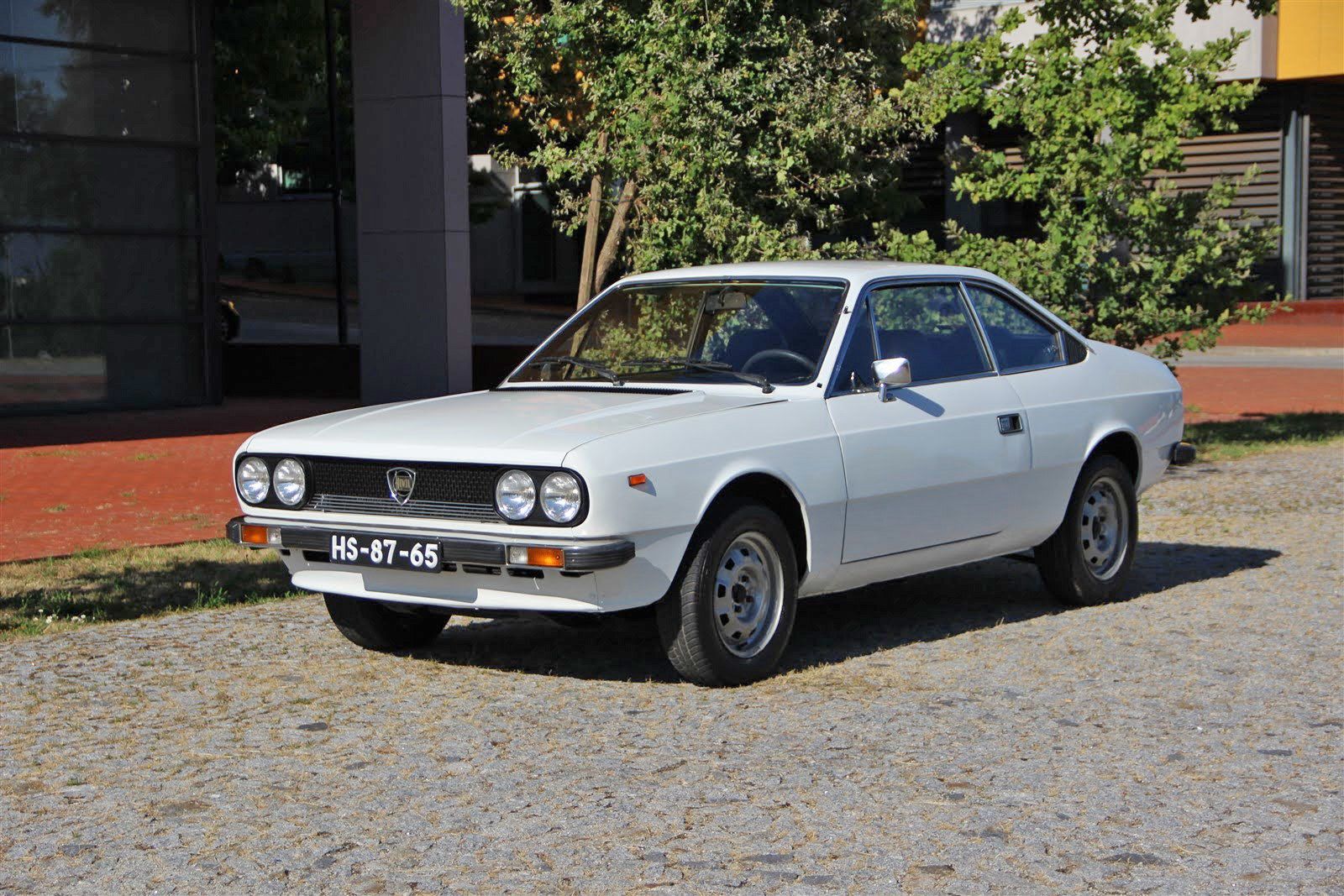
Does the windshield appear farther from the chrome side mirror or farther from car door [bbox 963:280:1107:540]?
car door [bbox 963:280:1107:540]

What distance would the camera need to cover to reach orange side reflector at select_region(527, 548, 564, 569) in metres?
6.16

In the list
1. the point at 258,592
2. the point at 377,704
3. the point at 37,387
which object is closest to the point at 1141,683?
the point at 377,704

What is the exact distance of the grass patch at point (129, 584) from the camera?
8.45m

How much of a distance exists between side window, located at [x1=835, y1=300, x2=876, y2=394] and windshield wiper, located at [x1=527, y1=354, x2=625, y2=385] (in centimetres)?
87

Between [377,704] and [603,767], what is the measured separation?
1235 mm

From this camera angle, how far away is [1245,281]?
47.8 feet

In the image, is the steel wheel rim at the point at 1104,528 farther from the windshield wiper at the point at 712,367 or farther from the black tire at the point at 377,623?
the black tire at the point at 377,623

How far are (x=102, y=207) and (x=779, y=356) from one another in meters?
14.9

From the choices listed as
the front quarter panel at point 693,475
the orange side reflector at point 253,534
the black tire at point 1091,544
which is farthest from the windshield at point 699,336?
the black tire at point 1091,544

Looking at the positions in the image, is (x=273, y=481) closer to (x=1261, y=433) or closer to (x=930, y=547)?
(x=930, y=547)

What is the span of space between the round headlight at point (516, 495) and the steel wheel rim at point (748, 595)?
30.0 inches

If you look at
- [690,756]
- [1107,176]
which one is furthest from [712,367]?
[1107,176]

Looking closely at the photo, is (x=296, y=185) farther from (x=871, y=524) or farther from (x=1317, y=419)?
(x=871, y=524)

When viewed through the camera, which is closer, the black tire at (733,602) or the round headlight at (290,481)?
the black tire at (733,602)
